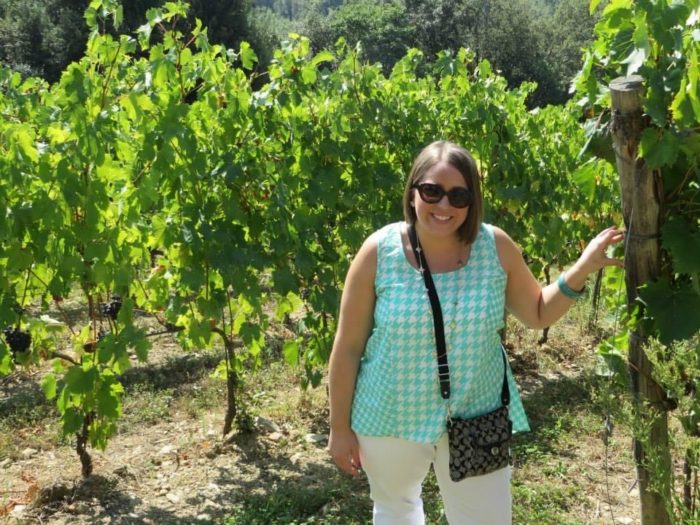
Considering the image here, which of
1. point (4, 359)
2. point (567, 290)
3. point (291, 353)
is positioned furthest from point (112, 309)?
point (567, 290)

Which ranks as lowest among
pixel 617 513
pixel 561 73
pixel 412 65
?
pixel 617 513

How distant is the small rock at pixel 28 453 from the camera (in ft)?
14.0

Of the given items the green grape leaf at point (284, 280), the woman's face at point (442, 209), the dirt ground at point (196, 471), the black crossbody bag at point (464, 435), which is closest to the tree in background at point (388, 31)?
the dirt ground at point (196, 471)

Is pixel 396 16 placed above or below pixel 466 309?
above

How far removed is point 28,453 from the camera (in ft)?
14.1

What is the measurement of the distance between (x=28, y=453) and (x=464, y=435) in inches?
125

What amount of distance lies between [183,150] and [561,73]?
3035 centimetres

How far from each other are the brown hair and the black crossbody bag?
14 centimetres

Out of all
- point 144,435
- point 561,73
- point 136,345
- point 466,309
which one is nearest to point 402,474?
point 466,309

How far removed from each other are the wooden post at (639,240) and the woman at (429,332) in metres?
0.10

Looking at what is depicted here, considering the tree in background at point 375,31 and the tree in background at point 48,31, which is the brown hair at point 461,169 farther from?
the tree in background at point 375,31

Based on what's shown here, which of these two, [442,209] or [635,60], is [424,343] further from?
Answer: [635,60]

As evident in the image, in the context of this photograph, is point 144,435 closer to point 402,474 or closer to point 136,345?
point 136,345

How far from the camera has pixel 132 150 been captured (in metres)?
3.45
